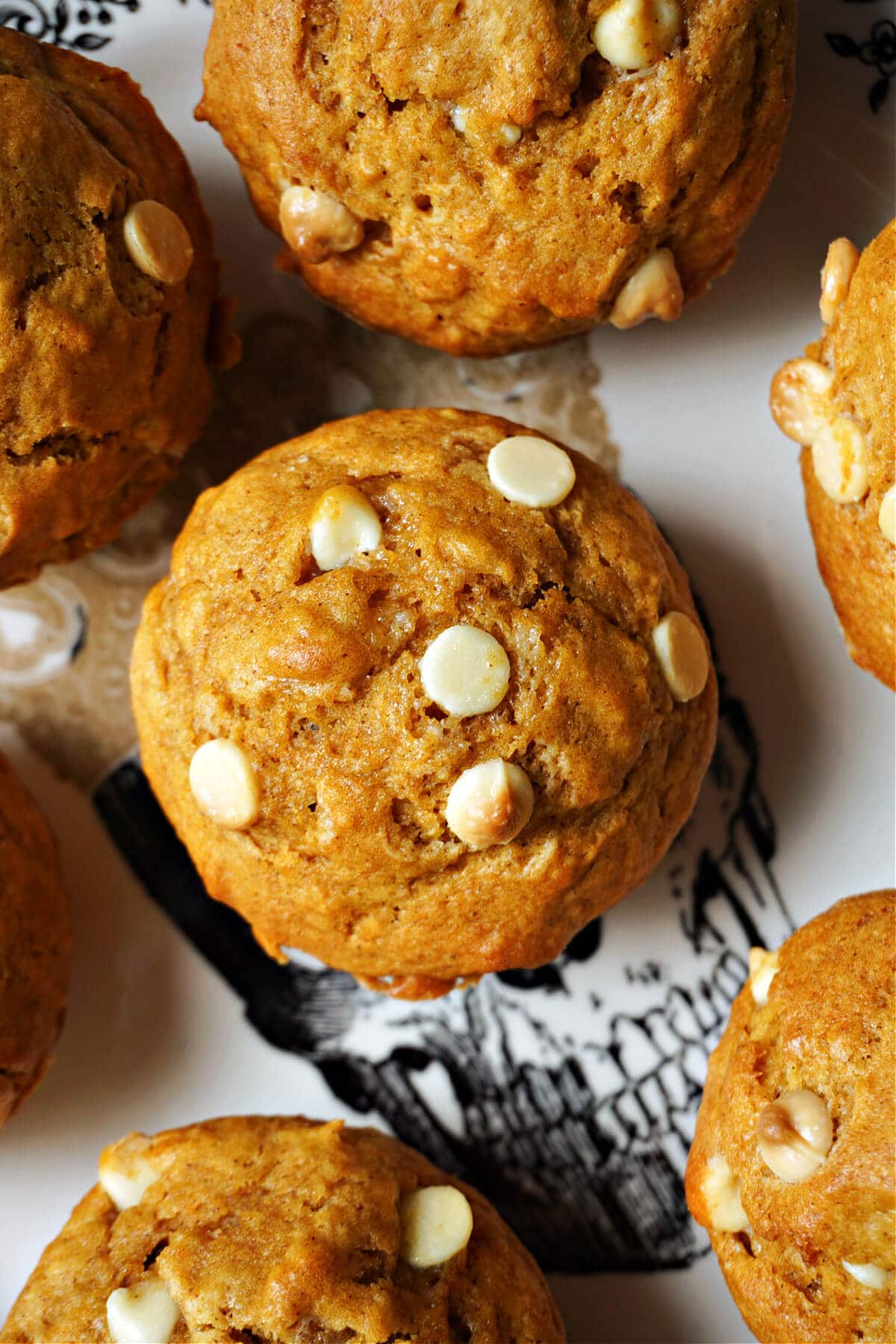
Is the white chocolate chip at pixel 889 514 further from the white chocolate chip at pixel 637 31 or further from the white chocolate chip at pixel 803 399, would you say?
the white chocolate chip at pixel 637 31

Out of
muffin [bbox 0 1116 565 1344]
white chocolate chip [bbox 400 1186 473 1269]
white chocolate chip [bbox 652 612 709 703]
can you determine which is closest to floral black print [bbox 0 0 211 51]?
white chocolate chip [bbox 652 612 709 703]

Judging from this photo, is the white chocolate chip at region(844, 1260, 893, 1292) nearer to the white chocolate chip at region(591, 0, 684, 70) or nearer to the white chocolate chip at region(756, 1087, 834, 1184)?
the white chocolate chip at region(756, 1087, 834, 1184)

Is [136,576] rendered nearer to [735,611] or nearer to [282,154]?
[282,154]

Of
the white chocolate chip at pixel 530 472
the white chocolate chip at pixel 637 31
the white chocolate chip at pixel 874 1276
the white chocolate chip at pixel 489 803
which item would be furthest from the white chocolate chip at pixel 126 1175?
the white chocolate chip at pixel 637 31

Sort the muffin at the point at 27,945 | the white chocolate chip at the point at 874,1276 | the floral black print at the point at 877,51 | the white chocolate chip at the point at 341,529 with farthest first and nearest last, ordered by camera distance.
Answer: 1. the floral black print at the point at 877,51
2. the muffin at the point at 27,945
3. the white chocolate chip at the point at 341,529
4. the white chocolate chip at the point at 874,1276

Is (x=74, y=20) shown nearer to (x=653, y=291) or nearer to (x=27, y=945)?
(x=653, y=291)

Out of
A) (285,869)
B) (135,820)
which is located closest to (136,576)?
(135,820)

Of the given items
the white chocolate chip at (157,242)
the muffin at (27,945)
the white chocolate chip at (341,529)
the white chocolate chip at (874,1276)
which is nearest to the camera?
the white chocolate chip at (874,1276)
